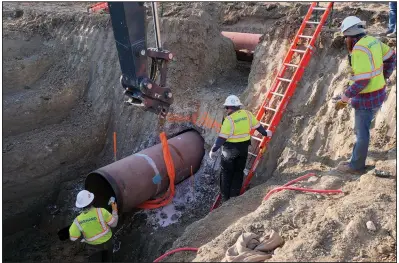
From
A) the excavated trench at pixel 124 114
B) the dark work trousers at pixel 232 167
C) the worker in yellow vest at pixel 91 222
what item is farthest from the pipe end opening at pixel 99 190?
the dark work trousers at pixel 232 167

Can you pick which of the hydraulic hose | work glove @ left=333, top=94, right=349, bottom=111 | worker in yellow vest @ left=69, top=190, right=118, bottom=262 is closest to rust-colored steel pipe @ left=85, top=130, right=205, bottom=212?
worker in yellow vest @ left=69, top=190, right=118, bottom=262

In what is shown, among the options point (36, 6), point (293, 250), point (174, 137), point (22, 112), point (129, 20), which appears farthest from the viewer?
point (36, 6)

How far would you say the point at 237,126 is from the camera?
21.9ft

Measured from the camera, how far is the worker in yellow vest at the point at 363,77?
528 cm

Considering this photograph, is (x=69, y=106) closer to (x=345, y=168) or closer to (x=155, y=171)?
(x=155, y=171)

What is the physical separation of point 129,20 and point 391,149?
4473 mm

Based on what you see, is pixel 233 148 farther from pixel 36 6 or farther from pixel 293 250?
pixel 36 6

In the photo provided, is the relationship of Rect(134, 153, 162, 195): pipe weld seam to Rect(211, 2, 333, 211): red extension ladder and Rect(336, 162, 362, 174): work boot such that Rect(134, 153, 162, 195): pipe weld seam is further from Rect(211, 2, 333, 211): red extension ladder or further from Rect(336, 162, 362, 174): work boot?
Rect(336, 162, 362, 174): work boot

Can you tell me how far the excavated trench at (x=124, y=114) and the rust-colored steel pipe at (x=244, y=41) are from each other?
289 millimetres

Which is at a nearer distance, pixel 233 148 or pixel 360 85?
pixel 360 85

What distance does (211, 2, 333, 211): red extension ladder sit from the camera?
745 cm

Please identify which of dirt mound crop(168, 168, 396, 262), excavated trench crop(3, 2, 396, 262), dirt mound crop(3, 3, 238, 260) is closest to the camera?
dirt mound crop(168, 168, 396, 262)

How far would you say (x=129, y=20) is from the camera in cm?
591

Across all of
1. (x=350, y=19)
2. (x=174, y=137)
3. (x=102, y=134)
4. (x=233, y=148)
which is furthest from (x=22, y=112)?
(x=350, y=19)
